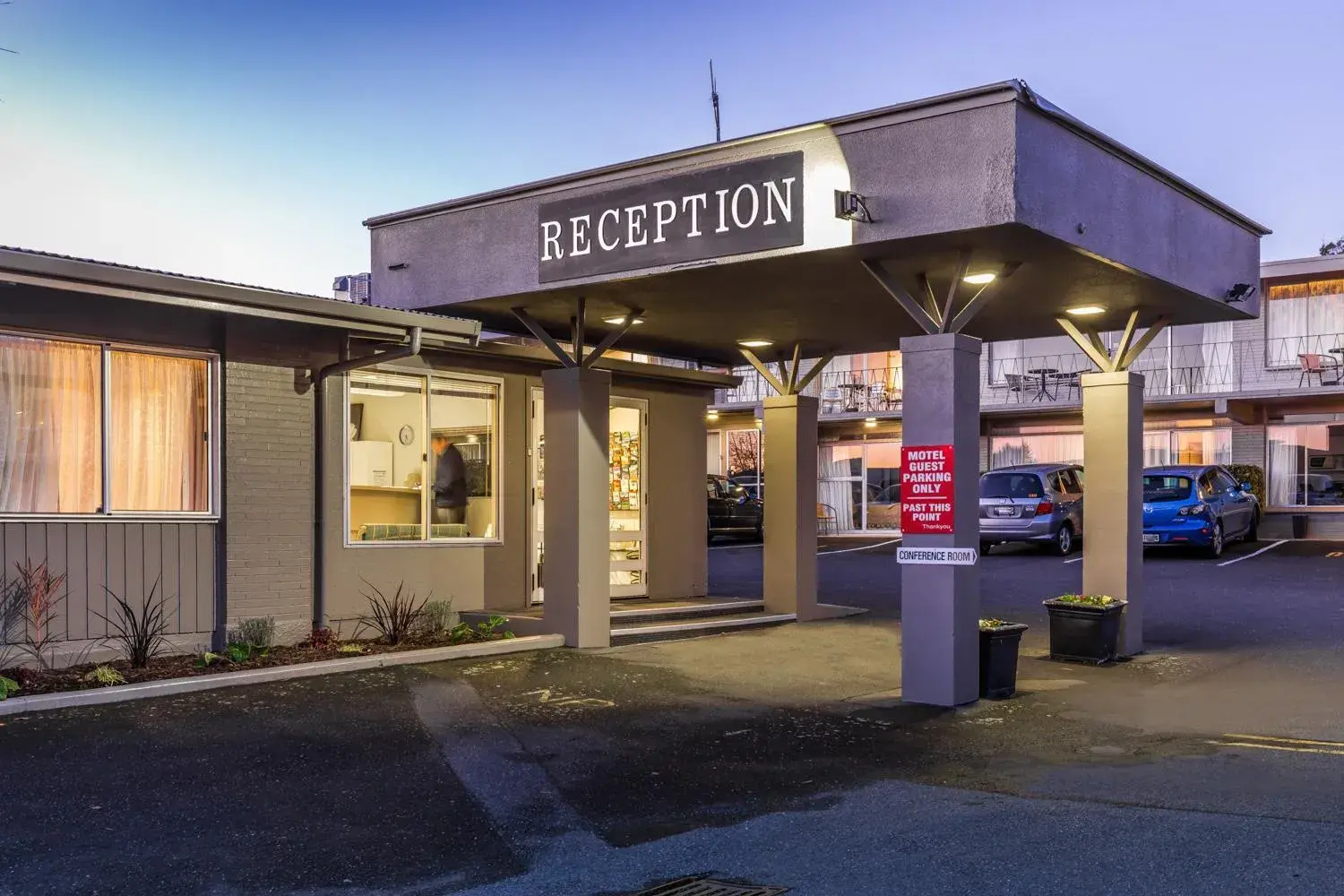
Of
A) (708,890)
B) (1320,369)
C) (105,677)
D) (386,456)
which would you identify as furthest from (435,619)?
(1320,369)

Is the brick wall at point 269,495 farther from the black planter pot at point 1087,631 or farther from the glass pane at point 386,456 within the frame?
the black planter pot at point 1087,631

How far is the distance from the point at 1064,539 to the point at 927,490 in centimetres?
1550

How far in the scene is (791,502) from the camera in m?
15.5

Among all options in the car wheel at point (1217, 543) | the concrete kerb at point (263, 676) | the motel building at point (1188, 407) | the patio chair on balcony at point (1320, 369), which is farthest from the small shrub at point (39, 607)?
the patio chair on balcony at point (1320, 369)

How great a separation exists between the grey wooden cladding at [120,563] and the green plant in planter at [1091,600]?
26.9 ft

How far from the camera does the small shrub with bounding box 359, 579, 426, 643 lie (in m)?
12.4

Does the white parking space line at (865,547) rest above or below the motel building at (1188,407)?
below

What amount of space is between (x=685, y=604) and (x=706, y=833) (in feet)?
30.0

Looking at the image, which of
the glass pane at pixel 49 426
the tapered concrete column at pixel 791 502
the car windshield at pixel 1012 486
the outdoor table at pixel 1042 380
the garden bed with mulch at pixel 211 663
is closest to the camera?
the garden bed with mulch at pixel 211 663

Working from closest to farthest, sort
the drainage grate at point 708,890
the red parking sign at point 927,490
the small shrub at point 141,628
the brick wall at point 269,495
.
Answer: the drainage grate at point 708,890
the red parking sign at point 927,490
the small shrub at point 141,628
the brick wall at point 269,495

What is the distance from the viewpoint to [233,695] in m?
9.89

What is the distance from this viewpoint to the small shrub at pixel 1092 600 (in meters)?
12.1

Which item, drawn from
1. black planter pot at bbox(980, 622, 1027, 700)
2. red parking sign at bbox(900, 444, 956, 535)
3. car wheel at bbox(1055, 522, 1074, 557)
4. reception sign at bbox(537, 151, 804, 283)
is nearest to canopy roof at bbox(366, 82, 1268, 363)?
reception sign at bbox(537, 151, 804, 283)

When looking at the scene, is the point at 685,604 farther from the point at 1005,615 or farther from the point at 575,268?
the point at 575,268
